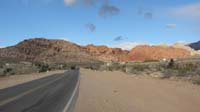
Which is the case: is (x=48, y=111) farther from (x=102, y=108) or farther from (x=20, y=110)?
(x=102, y=108)

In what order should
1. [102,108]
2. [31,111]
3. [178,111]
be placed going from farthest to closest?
[102,108], [31,111], [178,111]

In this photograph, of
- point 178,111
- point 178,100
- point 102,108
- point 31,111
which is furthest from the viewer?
point 178,100

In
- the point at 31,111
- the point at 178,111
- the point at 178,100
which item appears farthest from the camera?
the point at 178,100

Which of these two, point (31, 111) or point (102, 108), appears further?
point (102, 108)

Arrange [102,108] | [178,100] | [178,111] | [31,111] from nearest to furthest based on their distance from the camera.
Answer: [178,111]
[31,111]
[102,108]
[178,100]

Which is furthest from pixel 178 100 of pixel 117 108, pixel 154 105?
pixel 117 108

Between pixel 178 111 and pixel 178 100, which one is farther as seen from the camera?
pixel 178 100

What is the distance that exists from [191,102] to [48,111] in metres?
6.35

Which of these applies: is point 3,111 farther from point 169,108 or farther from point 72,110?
point 169,108

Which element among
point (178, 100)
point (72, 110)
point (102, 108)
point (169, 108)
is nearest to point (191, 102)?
point (178, 100)

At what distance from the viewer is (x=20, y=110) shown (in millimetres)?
17781

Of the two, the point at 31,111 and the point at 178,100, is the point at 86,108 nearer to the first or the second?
the point at 31,111

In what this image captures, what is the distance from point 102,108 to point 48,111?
7.86 feet

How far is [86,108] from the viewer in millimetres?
18922
